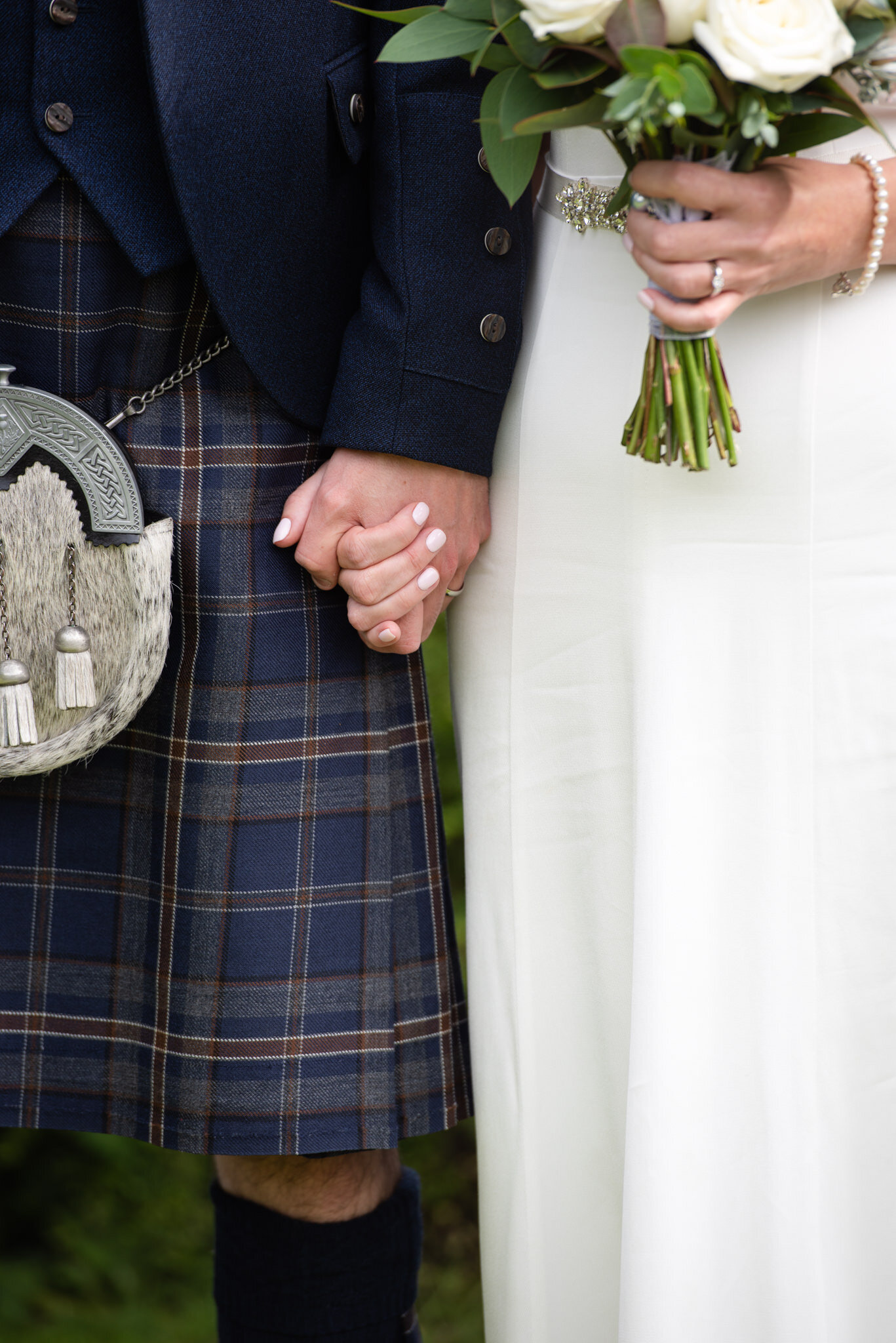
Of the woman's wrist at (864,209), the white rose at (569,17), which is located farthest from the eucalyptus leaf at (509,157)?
the woman's wrist at (864,209)

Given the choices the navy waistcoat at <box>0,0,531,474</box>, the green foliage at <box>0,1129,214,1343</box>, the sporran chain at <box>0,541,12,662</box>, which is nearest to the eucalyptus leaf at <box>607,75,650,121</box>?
the navy waistcoat at <box>0,0,531,474</box>

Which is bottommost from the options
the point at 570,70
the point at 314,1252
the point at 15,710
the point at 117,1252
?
the point at 117,1252

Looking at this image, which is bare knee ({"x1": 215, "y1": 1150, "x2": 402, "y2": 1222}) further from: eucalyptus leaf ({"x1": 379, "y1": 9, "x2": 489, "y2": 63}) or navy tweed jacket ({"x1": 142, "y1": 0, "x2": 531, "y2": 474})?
eucalyptus leaf ({"x1": 379, "y1": 9, "x2": 489, "y2": 63})

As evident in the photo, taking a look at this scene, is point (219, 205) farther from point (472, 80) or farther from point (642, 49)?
point (642, 49)

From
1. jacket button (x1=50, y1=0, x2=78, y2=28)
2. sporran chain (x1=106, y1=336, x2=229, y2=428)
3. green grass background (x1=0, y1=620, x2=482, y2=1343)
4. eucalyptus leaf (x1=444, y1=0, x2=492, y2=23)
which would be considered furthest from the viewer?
green grass background (x1=0, y1=620, x2=482, y2=1343)

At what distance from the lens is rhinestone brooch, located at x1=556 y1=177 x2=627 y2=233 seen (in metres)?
1.11

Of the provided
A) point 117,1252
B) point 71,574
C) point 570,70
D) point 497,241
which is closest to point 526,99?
point 570,70

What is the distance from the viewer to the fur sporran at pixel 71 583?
1.13m

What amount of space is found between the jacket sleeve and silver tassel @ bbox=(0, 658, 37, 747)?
0.34 m

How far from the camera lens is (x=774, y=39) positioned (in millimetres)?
798

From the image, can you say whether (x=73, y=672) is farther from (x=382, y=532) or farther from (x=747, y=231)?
(x=747, y=231)

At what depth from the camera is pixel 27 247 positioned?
1119mm

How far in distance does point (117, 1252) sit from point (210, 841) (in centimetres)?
123

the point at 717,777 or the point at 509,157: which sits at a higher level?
the point at 509,157
